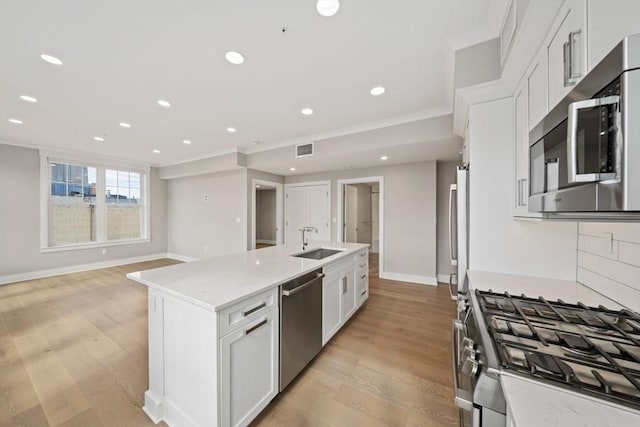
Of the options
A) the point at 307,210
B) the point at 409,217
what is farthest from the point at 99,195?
the point at 409,217

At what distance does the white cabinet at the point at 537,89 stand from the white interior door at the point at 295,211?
458 centimetres

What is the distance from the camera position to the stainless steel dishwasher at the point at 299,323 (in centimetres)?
164

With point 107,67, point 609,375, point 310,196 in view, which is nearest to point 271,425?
point 609,375

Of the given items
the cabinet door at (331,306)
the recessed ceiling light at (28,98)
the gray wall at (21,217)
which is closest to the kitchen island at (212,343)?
the cabinet door at (331,306)

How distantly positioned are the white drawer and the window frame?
5995mm

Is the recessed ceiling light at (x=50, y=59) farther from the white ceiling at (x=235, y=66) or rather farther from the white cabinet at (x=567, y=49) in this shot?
the white cabinet at (x=567, y=49)

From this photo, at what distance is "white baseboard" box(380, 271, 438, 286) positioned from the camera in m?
4.18

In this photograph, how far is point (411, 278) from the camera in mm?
4371

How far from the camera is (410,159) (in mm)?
4066

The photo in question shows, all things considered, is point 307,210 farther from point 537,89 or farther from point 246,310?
point 537,89

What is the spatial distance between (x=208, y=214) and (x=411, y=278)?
16.2ft

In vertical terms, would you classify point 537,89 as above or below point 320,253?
above

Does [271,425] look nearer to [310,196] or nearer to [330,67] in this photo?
[330,67]

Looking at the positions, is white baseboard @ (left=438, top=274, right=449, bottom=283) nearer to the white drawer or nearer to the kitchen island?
the kitchen island
